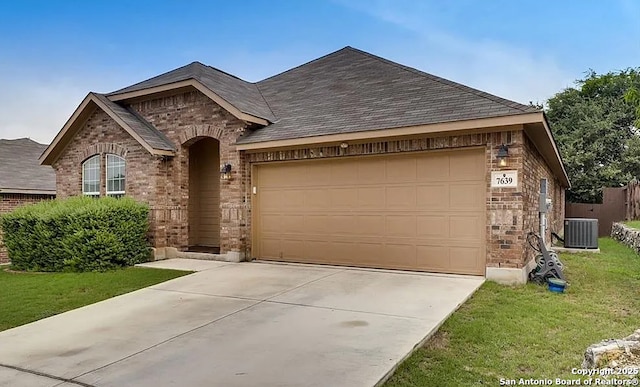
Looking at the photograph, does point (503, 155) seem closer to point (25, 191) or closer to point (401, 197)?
point (401, 197)

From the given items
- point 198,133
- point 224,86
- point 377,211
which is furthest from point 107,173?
point 377,211

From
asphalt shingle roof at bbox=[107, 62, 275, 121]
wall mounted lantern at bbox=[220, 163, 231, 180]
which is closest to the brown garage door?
wall mounted lantern at bbox=[220, 163, 231, 180]

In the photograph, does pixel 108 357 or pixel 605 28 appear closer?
pixel 108 357

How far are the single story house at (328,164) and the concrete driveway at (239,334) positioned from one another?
112 centimetres

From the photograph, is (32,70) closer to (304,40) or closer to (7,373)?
(304,40)

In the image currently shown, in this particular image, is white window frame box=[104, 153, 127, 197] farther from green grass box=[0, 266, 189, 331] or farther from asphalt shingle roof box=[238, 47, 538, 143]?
asphalt shingle roof box=[238, 47, 538, 143]

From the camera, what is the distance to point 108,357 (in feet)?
13.6

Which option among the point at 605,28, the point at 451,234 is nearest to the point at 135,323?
the point at 451,234

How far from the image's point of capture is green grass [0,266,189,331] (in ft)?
19.7

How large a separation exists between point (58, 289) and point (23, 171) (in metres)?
12.4

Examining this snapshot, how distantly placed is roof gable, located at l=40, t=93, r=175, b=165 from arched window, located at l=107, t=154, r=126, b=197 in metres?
1.04

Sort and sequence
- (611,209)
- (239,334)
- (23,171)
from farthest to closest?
1. (611,209)
2. (23,171)
3. (239,334)

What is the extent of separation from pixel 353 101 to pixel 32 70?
43.1ft

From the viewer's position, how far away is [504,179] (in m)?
7.38
